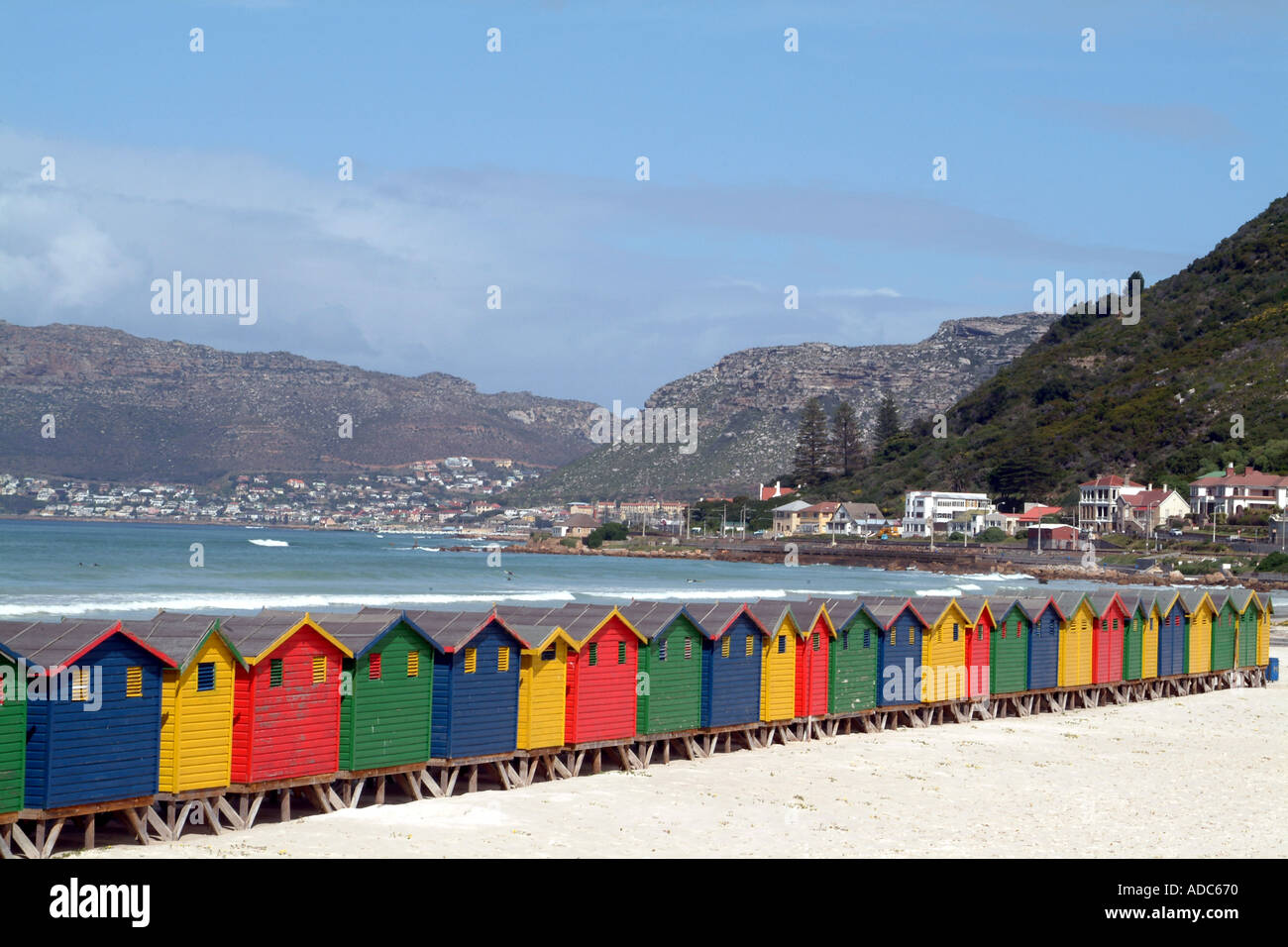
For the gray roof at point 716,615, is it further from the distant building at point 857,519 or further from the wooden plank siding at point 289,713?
the distant building at point 857,519

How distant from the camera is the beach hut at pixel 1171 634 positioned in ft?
123

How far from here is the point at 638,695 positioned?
23.2m

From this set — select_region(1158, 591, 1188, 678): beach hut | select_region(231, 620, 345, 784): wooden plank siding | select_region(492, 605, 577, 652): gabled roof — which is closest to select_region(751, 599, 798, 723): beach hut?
select_region(492, 605, 577, 652): gabled roof

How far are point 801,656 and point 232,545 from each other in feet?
395

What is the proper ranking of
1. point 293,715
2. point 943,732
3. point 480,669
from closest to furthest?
point 293,715 < point 480,669 < point 943,732

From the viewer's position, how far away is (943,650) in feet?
98.9

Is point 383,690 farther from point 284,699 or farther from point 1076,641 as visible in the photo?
point 1076,641

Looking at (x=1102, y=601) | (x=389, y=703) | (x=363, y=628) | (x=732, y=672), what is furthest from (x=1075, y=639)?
(x=363, y=628)

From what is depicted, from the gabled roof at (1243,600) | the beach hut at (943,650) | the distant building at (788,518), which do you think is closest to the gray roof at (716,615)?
the beach hut at (943,650)

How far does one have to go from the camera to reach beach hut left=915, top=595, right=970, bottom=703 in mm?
29672

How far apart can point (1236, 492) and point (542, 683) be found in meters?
131

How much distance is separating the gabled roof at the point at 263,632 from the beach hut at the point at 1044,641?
18891mm
